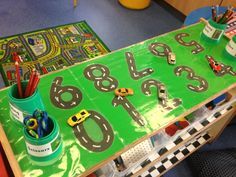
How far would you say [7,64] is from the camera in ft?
6.10

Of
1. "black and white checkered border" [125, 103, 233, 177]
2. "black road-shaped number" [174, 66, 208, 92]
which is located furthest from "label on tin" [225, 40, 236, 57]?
"black and white checkered border" [125, 103, 233, 177]

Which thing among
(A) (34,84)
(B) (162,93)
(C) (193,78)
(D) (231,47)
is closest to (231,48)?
(D) (231,47)

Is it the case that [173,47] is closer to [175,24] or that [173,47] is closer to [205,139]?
[205,139]

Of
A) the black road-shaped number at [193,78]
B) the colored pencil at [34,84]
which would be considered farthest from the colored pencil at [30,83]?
the black road-shaped number at [193,78]

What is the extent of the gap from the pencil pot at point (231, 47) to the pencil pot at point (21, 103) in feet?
2.80

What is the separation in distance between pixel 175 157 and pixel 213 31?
28.5 inches

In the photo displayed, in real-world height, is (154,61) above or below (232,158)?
above

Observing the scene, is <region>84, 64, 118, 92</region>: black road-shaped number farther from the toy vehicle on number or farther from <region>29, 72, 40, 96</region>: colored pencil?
the toy vehicle on number

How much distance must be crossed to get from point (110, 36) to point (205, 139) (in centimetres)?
126

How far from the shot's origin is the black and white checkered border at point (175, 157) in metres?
1.30

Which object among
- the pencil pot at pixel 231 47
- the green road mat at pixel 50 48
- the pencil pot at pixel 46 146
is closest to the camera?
the pencil pot at pixel 46 146

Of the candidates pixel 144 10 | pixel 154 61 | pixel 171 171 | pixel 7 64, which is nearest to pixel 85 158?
pixel 154 61

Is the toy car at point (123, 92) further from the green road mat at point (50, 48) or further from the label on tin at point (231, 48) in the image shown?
the green road mat at point (50, 48)

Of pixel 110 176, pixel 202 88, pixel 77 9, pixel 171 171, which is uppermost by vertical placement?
pixel 77 9
